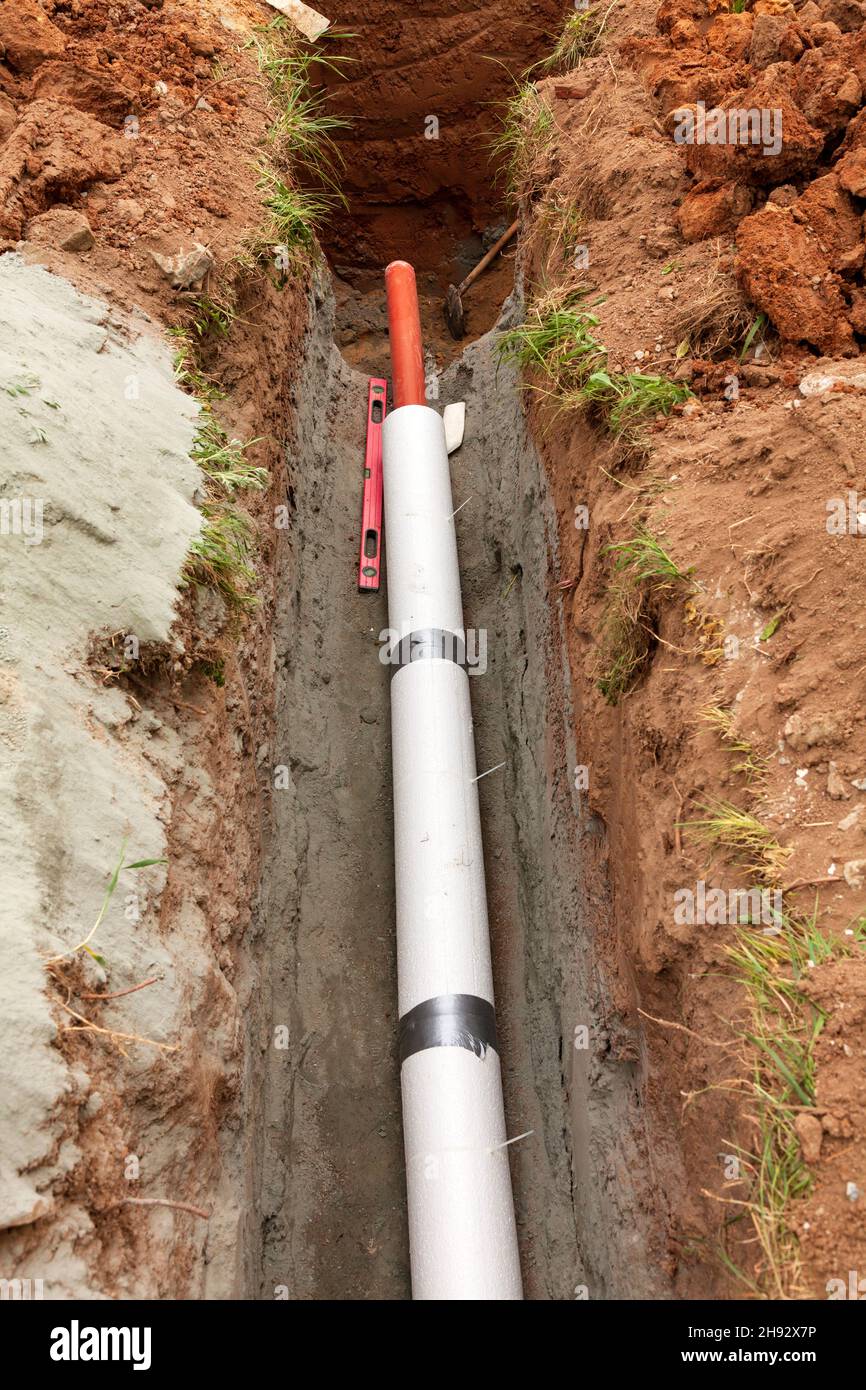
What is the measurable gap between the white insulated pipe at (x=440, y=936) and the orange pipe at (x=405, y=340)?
64 cm

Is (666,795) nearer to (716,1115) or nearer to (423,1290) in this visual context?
(716,1115)

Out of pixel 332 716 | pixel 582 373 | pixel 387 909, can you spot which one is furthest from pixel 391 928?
pixel 582 373

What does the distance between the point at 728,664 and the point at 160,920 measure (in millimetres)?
2057

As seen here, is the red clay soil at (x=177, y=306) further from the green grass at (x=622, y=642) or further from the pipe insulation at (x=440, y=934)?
the green grass at (x=622, y=642)

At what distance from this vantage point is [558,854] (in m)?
4.30

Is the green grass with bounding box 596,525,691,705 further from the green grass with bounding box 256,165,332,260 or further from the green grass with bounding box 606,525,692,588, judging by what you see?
the green grass with bounding box 256,165,332,260

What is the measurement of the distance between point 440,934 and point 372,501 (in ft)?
9.23

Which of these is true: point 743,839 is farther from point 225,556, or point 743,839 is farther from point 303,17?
point 303,17

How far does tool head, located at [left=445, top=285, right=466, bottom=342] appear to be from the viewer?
7012 mm

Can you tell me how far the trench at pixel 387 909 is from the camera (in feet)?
12.3

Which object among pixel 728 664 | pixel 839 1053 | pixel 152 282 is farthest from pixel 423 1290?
pixel 152 282

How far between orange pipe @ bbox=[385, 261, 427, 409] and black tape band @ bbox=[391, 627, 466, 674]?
1.75m

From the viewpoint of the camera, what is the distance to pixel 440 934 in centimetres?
411

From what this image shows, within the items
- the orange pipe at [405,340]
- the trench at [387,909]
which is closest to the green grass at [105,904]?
the trench at [387,909]
